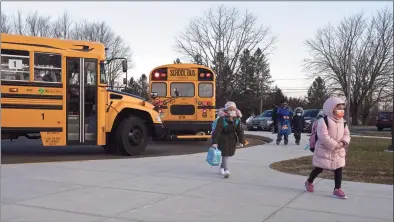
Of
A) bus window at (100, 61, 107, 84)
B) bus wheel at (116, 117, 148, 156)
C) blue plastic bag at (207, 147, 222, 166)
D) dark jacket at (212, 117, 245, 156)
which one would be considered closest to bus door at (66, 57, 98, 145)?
bus window at (100, 61, 107, 84)

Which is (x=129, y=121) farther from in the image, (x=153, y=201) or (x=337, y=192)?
(x=337, y=192)

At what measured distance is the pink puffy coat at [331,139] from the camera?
6.64m

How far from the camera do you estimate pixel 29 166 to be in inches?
368

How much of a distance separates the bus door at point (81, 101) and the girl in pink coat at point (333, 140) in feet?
20.8

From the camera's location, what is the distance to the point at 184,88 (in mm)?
16203

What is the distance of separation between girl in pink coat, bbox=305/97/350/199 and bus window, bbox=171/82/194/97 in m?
9.58

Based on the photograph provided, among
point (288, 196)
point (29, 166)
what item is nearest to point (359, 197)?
point (288, 196)

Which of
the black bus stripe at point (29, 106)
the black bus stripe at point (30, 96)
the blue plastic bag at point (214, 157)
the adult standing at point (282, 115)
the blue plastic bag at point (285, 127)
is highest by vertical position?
the black bus stripe at point (30, 96)

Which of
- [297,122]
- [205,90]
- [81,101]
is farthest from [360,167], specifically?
[205,90]

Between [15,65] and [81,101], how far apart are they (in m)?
1.77

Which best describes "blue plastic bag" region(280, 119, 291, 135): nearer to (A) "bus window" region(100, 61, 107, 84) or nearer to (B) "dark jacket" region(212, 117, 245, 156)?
(A) "bus window" region(100, 61, 107, 84)

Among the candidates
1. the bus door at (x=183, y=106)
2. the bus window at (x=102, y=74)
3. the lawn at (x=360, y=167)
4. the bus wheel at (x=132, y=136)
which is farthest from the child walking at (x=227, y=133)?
the bus door at (x=183, y=106)

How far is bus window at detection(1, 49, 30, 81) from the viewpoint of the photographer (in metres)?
10.3

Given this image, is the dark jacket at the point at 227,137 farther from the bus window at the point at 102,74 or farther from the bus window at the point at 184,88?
the bus window at the point at 184,88
